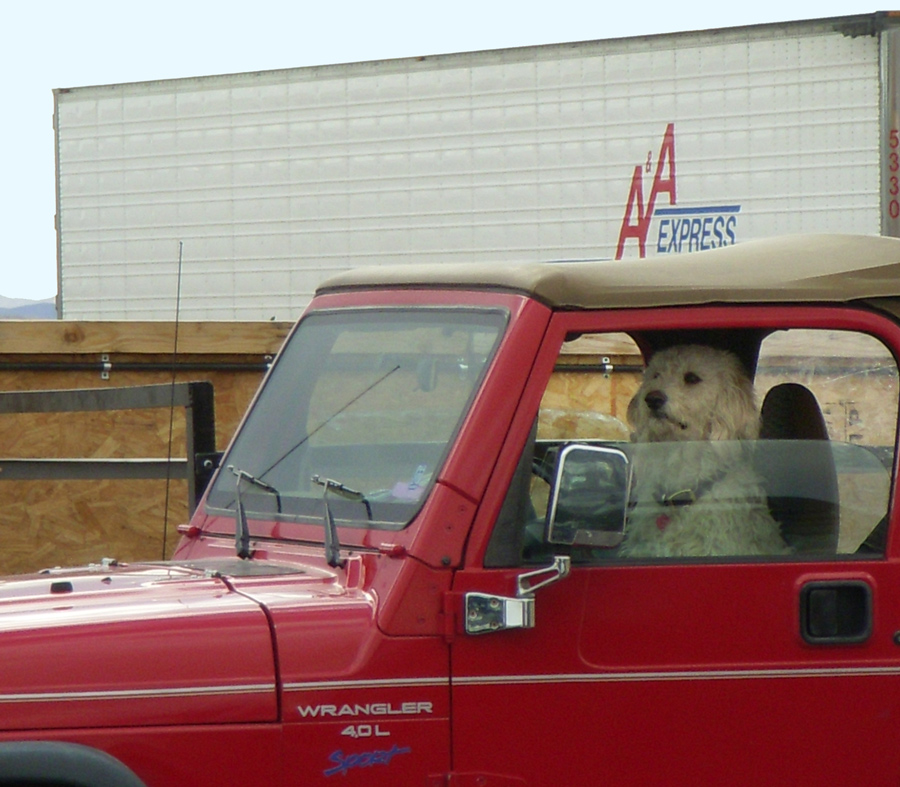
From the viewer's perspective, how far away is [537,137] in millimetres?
14586

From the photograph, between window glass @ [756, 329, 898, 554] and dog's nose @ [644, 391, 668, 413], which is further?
dog's nose @ [644, 391, 668, 413]

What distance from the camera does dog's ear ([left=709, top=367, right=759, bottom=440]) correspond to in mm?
3635

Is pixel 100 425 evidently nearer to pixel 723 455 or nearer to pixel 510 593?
pixel 723 455

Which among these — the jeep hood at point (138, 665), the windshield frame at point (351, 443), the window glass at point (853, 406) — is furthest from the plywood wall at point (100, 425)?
the jeep hood at point (138, 665)

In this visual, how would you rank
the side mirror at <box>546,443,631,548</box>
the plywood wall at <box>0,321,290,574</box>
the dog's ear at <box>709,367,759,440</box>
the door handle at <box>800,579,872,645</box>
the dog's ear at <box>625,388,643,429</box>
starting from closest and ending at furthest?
the side mirror at <box>546,443,631,548</box> < the door handle at <box>800,579,872,645</box> < the dog's ear at <box>709,367,759,440</box> < the dog's ear at <box>625,388,643,429</box> < the plywood wall at <box>0,321,290,574</box>

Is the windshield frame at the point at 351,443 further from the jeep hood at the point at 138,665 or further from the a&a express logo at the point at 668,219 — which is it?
the a&a express logo at the point at 668,219

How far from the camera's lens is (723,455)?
3.53 m

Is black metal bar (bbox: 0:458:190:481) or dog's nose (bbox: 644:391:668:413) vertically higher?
dog's nose (bbox: 644:391:668:413)

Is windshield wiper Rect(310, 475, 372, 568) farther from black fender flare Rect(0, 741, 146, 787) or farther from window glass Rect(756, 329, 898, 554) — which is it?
window glass Rect(756, 329, 898, 554)

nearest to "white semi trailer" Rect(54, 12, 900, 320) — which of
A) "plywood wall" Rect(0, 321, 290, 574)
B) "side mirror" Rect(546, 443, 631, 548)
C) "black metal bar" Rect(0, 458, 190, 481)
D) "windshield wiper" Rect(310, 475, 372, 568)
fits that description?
"plywood wall" Rect(0, 321, 290, 574)

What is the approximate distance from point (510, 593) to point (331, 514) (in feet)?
1.74

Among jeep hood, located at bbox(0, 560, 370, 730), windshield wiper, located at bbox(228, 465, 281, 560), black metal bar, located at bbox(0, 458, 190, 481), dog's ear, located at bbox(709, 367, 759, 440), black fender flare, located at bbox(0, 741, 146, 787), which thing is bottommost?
black fender flare, located at bbox(0, 741, 146, 787)

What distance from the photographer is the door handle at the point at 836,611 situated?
3.23 m

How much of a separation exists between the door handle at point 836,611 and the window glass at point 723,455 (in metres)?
0.09
